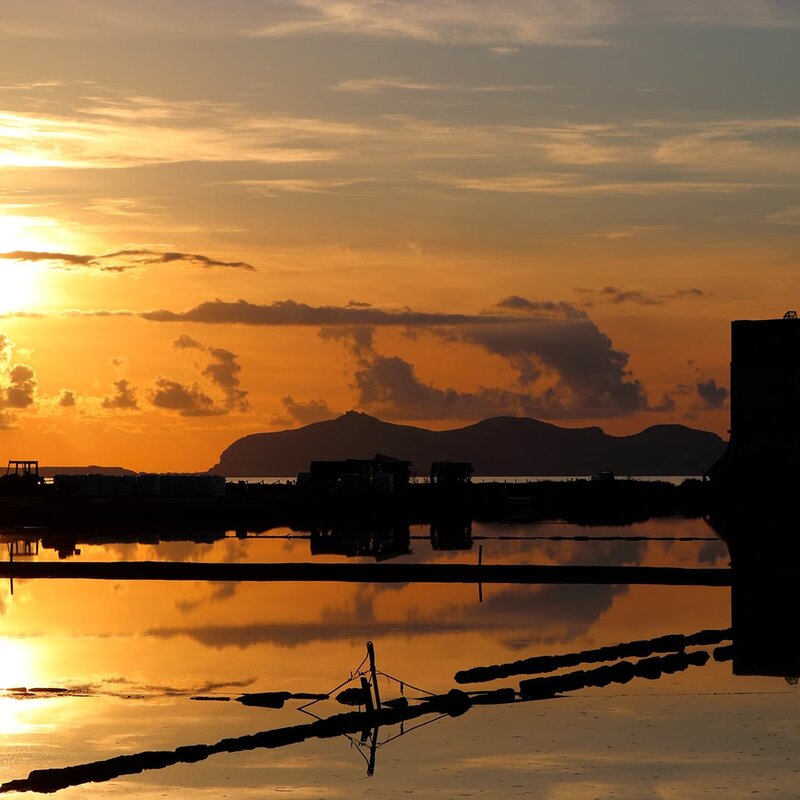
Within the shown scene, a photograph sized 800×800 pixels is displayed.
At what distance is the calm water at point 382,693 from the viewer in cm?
2466

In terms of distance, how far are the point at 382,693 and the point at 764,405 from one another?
7006 cm

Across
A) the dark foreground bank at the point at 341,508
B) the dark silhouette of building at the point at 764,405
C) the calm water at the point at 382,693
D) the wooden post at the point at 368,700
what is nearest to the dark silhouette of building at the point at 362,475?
the dark foreground bank at the point at 341,508

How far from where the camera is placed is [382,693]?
31.8 metres

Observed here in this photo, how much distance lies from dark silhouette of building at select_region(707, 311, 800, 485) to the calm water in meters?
43.5

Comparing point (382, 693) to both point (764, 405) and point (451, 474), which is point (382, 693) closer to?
point (764, 405)

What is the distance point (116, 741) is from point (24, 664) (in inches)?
410

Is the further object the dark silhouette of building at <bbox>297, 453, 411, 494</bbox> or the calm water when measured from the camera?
the dark silhouette of building at <bbox>297, 453, 411, 494</bbox>

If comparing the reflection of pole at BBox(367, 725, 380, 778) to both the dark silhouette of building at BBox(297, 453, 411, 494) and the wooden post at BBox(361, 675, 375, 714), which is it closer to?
the wooden post at BBox(361, 675, 375, 714)

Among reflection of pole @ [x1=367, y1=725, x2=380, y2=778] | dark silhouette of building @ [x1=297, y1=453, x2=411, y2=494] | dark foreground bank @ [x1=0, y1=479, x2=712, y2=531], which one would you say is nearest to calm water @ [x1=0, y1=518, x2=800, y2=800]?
reflection of pole @ [x1=367, y1=725, x2=380, y2=778]

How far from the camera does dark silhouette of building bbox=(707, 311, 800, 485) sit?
96.0 metres

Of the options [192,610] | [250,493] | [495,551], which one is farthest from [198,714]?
[250,493]

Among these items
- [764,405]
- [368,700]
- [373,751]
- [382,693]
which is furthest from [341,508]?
[373,751]

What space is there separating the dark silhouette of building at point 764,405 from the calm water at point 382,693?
43.5 metres

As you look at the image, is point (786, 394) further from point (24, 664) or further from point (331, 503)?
point (24, 664)
